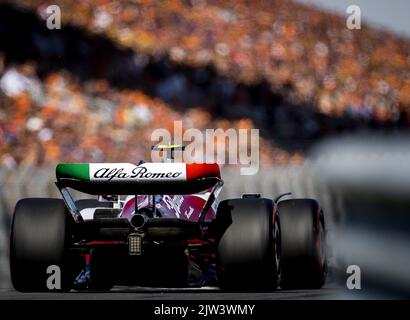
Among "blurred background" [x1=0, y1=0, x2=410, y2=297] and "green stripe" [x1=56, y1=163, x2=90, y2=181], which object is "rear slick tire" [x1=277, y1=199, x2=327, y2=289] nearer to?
"green stripe" [x1=56, y1=163, x2=90, y2=181]

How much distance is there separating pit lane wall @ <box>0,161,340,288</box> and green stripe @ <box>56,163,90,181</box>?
4.26m

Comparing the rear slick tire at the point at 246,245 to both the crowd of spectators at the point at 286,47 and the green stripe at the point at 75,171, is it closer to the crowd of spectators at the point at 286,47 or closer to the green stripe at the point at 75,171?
the green stripe at the point at 75,171

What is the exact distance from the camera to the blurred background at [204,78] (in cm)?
1689

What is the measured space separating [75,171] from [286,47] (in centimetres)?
907

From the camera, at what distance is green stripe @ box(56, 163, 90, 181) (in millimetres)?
9352

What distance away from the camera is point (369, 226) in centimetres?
1341

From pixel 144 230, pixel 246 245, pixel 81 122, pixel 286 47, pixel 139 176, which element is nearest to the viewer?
pixel 139 176

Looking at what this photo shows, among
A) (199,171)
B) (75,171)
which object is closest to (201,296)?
(199,171)

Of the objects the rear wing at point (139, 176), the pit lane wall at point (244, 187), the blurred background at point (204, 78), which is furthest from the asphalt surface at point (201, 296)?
the blurred background at point (204, 78)

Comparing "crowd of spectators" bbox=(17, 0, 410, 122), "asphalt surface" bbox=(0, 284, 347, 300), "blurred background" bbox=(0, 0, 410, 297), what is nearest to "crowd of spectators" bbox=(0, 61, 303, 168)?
"blurred background" bbox=(0, 0, 410, 297)

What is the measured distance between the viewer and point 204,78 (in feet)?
60.0

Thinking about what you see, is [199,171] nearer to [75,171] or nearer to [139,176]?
[139,176]

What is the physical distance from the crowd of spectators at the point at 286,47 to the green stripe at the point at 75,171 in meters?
8.66

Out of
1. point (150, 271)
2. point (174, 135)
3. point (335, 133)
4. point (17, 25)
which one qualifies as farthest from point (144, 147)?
point (150, 271)
